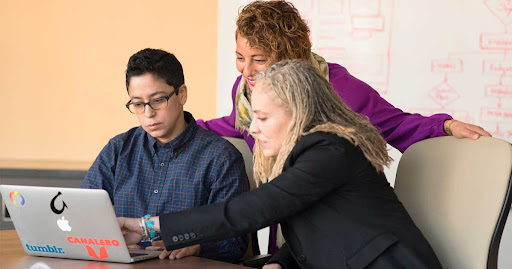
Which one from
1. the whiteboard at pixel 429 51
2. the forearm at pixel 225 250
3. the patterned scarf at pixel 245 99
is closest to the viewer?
the forearm at pixel 225 250

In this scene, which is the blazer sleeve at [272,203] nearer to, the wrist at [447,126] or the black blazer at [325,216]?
the black blazer at [325,216]

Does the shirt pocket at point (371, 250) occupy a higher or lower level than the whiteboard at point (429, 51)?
lower

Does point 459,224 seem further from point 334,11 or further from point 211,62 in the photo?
point 211,62

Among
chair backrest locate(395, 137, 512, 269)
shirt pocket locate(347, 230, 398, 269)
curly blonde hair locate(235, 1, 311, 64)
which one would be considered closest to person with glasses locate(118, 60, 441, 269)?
shirt pocket locate(347, 230, 398, 269)

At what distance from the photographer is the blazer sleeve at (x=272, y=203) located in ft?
5.18

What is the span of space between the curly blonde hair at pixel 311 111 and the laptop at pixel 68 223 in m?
0.43

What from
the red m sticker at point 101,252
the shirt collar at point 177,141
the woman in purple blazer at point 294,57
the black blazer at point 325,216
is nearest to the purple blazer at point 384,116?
the woman in purple blazer at point 294,57

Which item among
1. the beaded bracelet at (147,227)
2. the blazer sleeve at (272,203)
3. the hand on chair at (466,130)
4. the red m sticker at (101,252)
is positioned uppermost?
the hand on chair at (466,130)

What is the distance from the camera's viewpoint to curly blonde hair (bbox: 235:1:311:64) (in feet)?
7.27

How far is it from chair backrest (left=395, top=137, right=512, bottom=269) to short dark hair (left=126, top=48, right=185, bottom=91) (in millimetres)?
772

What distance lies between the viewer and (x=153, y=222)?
1.63 metres

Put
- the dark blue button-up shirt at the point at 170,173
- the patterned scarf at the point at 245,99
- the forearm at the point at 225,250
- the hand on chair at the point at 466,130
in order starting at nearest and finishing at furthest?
the hand on chair at the point at 466,130 < the forearm at the point at 225,250 < the dark blue button-up shirt at the point at 170,173 < the patterned scarf at the point at 245,99

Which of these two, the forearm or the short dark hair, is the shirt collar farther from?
the forearm

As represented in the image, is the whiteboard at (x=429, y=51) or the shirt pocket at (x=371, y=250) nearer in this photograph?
the shirt pocket at (x=371, y=250)
